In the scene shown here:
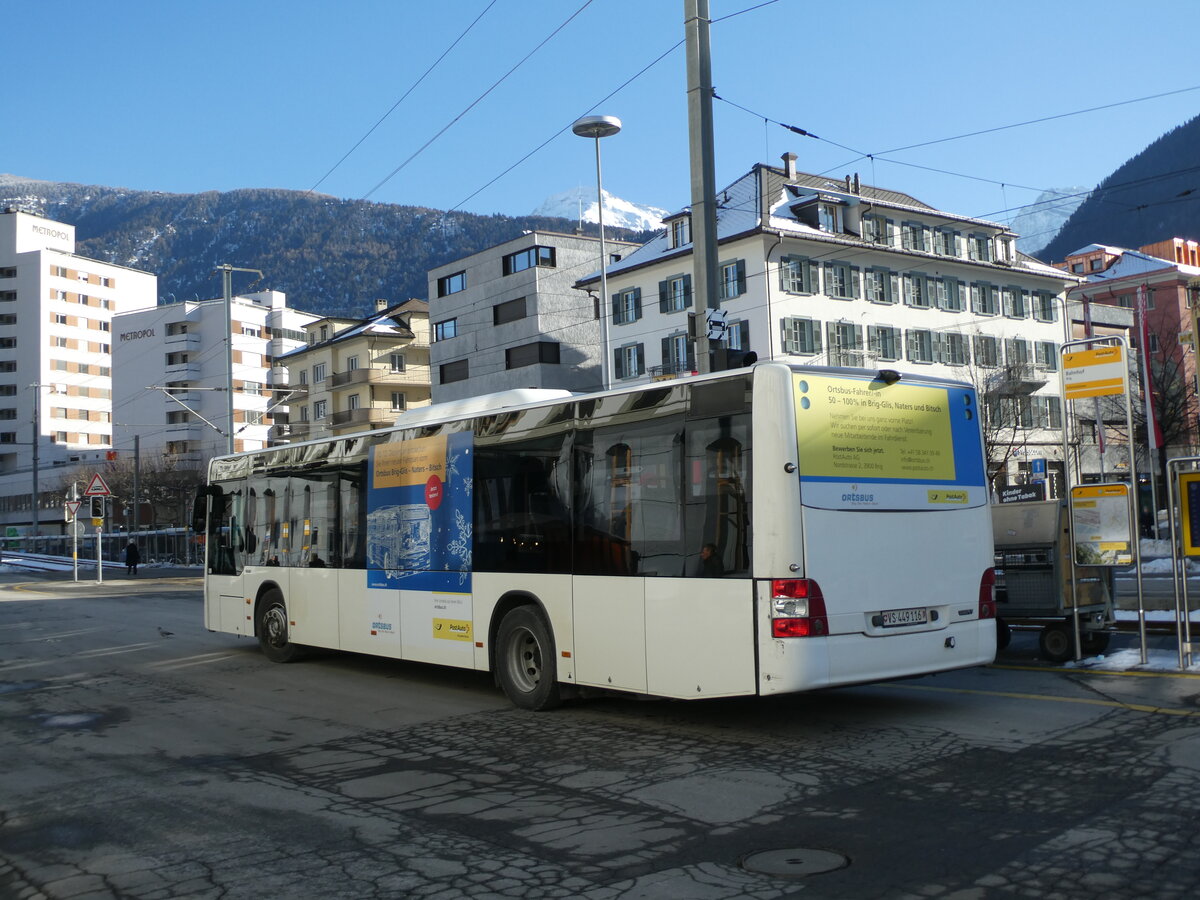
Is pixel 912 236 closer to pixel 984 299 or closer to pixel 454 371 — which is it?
pixel 984 299

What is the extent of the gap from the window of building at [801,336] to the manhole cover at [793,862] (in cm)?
4525

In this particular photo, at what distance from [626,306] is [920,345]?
14.8 metres

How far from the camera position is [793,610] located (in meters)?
7.98

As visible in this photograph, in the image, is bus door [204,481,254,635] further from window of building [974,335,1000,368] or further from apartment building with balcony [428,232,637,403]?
window of building [974,335,1000,368]

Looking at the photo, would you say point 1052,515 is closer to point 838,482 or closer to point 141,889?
point 838,482

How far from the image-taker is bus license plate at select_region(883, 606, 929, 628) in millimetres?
8500

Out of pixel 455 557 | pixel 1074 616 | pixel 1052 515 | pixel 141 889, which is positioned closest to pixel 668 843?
pixel 141 889

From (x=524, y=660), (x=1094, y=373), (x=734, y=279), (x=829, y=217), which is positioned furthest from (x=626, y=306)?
(x=524, y=660)

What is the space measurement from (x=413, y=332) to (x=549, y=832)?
7983 centimetres

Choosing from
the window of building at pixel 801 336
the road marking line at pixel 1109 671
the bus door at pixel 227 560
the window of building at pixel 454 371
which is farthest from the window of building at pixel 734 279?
the road marking line at pixel 1109 671

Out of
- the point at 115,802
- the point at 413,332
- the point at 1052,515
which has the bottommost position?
the point at 115,802

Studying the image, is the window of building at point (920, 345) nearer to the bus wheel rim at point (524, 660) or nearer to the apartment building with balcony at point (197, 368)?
the bus wheel rim at point (524, 660)

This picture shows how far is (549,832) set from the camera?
604cm

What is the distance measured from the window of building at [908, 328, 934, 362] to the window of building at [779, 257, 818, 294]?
6765 millimetres
